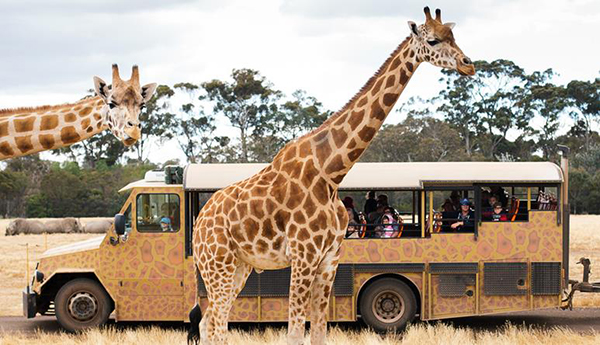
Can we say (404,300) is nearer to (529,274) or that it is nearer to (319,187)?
(529,274)

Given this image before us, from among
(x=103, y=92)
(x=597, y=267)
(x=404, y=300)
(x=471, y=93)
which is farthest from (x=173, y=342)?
(x=471, y=93)

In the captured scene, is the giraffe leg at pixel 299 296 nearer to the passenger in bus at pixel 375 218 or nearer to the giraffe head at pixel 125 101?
the giraffe head at pixel 125 101

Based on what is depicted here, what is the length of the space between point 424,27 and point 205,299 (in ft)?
20.1

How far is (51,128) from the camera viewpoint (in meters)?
7.55

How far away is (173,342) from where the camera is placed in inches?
430

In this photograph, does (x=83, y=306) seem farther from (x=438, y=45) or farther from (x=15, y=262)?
(x=15, y=262)

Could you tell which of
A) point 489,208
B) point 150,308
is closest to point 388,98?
point 489,208

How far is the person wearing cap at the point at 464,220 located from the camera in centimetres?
1238

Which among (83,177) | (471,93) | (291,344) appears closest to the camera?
(291,344)

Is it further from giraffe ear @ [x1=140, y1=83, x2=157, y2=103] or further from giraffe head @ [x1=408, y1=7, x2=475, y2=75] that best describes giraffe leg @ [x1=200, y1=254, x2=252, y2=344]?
giraffe head @ [x1=408, y1=7, x2=475, y2=75]

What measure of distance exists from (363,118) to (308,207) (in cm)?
99

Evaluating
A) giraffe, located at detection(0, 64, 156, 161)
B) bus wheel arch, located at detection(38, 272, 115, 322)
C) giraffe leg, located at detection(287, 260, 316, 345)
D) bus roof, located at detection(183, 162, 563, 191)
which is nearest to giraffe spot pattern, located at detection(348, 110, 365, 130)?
giraffe leg, located at detection(287, 260, 316, 345)

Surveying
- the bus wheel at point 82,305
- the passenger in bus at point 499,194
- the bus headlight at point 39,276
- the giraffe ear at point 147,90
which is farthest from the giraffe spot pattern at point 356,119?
the bus headlight at point 39,276

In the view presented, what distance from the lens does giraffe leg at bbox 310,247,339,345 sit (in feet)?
25.7
